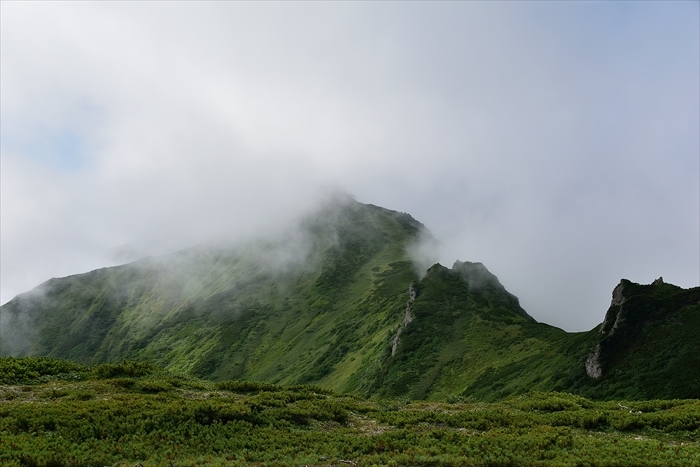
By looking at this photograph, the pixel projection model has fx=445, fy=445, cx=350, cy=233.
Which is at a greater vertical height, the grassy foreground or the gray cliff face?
the gray cliff face

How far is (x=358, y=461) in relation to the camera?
2453cm

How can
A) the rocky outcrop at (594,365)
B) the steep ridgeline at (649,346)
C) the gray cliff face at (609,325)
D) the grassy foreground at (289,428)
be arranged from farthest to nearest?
1. the gray cliff face at (609,325)
2. the rocky outcrop at (594,365)
3. the steep ridgeline at (649,346)
4. the grassy foreground at (289,428)

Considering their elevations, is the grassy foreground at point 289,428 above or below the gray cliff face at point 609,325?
below

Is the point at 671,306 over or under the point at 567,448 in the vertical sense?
over

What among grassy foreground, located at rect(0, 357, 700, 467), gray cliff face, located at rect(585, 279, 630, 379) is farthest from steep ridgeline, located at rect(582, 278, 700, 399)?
grassy foreground, located at rect(0, 357, 700, 467)

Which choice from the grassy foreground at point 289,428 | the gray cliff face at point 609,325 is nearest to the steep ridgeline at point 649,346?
the gray cliff face at point 609,325

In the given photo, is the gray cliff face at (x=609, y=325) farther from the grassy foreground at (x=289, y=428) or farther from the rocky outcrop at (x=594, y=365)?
the grassy foreground at (x=289, y=428)

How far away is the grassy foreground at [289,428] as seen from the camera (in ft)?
80.3

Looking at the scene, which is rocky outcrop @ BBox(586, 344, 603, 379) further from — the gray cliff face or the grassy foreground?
the grassy foreground

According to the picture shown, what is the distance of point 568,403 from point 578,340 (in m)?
64.4

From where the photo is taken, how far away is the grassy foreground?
24.5m

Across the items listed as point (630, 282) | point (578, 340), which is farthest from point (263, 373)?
point (630, 282)

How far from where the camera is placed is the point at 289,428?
3150 cm

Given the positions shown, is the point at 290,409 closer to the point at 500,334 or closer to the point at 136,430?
the point at 136,430
